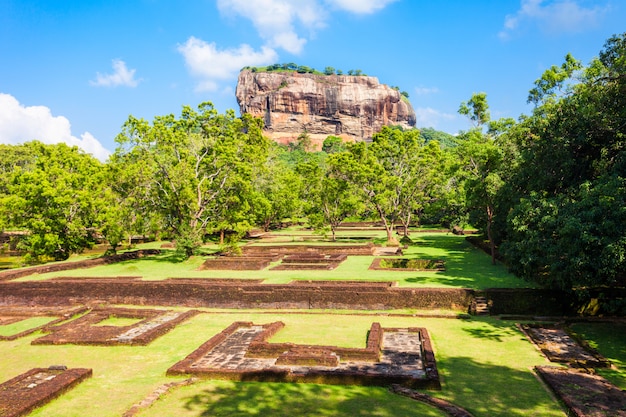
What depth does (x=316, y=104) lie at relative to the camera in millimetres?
117000

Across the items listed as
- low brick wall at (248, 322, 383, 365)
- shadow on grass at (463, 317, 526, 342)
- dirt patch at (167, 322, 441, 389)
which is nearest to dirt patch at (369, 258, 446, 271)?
shadow on grass at (463, 317, 526, 342)

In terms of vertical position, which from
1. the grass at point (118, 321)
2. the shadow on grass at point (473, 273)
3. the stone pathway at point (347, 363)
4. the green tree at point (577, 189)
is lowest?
the stone pathway at point (347, 363)

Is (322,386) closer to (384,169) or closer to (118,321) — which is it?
(118,321)

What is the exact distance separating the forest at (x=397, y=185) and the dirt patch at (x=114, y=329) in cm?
708

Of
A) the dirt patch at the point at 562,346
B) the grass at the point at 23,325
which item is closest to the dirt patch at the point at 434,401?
the dirt patch at the point at 562,346

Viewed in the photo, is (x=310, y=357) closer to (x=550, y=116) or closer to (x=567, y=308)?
(x=567, y=308)

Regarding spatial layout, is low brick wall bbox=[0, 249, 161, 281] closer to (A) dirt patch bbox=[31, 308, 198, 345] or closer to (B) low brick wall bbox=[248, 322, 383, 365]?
(A) dirt patch bbox=[31, 308, 198, 345]

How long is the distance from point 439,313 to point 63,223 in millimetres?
15505

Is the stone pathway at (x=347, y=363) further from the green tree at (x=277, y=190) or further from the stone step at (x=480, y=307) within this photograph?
the green tree at (x=277, y=190)

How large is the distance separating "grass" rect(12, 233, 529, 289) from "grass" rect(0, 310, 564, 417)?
2.83 m

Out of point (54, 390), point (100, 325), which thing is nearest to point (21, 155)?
point (100, 325)

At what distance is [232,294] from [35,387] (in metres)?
6.43

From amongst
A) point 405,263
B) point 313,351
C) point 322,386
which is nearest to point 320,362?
point 313,351

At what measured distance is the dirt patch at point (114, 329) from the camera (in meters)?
9.25
